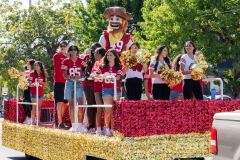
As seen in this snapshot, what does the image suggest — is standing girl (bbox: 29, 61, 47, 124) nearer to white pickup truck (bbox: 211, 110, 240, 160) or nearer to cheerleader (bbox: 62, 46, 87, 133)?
cheerleader (bbox: 62, 46, 87, 133)

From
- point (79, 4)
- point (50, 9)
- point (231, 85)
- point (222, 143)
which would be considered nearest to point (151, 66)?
point (222, 143)

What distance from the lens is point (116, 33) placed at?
11.0 meters

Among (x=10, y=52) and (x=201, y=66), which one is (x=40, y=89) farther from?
(x=10, y=52)

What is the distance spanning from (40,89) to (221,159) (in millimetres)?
7445

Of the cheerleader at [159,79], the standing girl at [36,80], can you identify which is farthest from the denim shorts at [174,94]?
the standing girl at [36,80]

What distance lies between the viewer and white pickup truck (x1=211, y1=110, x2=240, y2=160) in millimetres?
5840

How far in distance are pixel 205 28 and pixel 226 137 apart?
Answer: 28.2 meters

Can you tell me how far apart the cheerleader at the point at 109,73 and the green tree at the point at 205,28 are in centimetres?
2351

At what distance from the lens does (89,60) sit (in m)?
10.1

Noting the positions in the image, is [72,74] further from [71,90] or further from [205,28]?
[205,28]

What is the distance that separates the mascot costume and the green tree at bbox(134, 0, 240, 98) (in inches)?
842

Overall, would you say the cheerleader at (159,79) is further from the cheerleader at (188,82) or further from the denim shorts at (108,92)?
the denim shorts at (108,92)

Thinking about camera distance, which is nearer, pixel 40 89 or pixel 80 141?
pixel 80 141

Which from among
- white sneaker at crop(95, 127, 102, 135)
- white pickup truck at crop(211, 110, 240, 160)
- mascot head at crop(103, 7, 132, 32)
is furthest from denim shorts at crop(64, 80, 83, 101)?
white pickup truck at crop(211, 110, 240, 160)
